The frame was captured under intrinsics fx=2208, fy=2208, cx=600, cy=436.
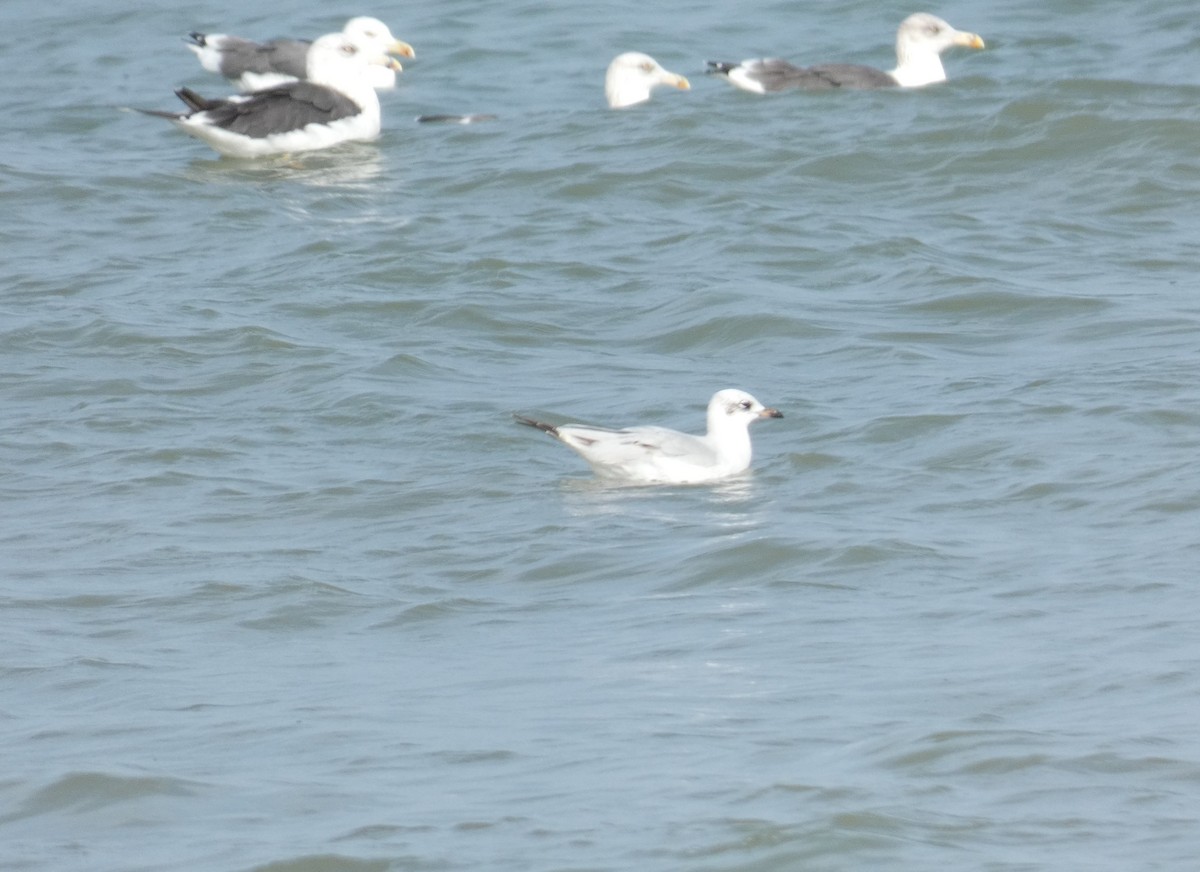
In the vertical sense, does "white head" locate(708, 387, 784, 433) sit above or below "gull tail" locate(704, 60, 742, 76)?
below

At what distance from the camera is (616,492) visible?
28.8ft

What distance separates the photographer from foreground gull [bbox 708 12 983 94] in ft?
54.5

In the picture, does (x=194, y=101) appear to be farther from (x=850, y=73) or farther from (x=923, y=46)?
(x=923, y=46)

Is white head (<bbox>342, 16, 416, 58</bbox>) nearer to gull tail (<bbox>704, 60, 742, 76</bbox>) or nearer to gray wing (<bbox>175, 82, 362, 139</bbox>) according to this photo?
gray wing (<bbox>175, 82, 362, 139</bbox>)

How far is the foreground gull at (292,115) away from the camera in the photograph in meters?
16.2

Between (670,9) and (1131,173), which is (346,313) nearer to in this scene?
(1131,173)

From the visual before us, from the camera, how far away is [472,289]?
1211 cm

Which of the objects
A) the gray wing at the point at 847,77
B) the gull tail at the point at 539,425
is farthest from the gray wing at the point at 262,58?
the gull tail at the point at 539,425

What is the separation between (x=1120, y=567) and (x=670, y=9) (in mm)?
15756

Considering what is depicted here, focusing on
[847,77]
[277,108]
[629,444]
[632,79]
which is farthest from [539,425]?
[632,79]

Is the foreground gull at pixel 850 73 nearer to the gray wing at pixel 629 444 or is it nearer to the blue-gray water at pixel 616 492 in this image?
the blue-gray water at pixel 616 492

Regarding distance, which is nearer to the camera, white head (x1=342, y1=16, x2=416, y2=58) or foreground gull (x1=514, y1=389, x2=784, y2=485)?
foreground gull (x1=514, y1=389, x2=784, y2=485)

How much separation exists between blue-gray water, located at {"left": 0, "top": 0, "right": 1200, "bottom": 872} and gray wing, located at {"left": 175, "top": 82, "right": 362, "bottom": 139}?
0.39 metres

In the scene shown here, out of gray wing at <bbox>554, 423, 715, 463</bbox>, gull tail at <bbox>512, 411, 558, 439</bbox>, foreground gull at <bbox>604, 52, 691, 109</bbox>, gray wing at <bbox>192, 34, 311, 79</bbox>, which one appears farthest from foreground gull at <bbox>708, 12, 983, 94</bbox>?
gray wing at <bbox>554, 423, 715, 463</bbox>
